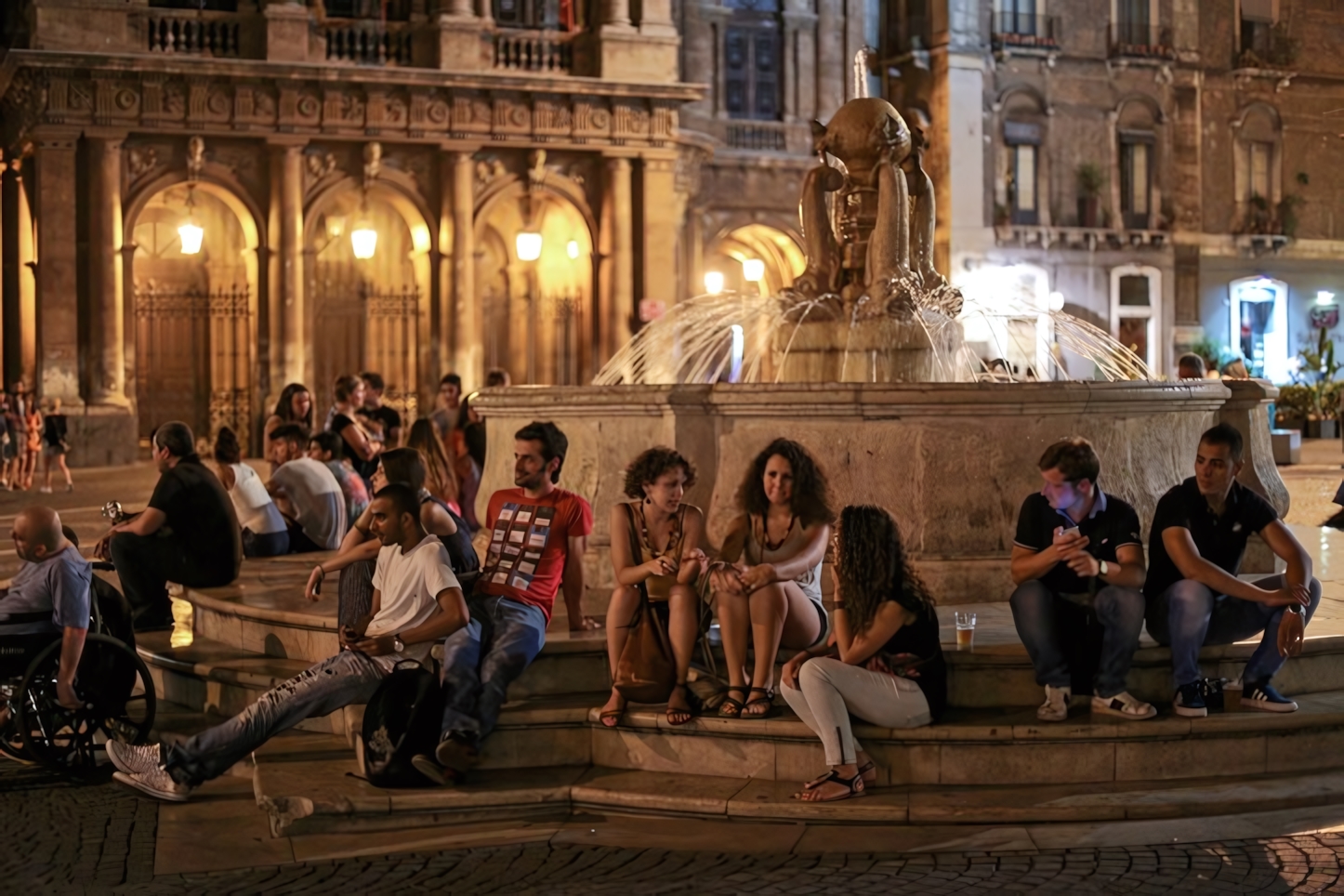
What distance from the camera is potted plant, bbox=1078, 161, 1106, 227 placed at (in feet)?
128

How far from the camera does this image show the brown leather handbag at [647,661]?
24.4 feet

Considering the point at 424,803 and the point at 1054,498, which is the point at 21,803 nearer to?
the point at 424,803

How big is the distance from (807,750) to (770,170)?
27375 millimetres

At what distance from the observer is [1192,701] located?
725 cm

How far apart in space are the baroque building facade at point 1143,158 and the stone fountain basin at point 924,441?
2774cm

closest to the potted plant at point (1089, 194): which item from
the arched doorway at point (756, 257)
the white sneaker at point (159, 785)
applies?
the arched doorway at point (756, 257)

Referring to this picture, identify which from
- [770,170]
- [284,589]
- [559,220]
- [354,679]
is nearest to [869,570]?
[354,679]

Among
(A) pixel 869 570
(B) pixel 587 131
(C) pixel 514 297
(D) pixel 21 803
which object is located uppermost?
(B) pixel 587 131

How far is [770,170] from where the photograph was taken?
33.8m

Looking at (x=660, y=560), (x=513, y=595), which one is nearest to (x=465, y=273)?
(x=513, y=595)

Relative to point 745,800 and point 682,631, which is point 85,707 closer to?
point 682,631

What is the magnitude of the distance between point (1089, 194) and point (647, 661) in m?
33.6

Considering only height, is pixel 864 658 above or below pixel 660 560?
below

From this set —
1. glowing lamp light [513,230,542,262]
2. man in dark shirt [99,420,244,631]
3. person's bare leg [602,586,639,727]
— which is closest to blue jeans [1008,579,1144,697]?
person's bare leg [602,586,639,727]
